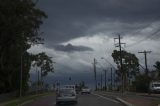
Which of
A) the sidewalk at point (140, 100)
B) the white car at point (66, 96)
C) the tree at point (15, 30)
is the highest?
the tree at point (15, 30)

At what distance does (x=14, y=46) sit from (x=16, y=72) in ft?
45.0

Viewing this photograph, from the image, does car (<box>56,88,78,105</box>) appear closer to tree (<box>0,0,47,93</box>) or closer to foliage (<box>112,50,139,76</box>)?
tree (<box>0,0,47,93</box>)

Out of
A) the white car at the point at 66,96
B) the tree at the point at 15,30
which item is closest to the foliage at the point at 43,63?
the tree at the point at 15,30

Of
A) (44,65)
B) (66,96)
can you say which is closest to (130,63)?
(44,65)

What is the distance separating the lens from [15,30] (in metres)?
62.6

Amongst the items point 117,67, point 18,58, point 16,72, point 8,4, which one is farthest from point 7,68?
point 117,67

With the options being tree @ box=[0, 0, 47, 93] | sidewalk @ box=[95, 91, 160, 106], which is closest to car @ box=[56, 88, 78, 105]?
sidewalk @ box=[95, 91, 160, 106]

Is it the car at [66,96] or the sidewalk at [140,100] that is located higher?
the car at [66,96]

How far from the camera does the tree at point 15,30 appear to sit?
203ft

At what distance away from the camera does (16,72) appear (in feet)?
265

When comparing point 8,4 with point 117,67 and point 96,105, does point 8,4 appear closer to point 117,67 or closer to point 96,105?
point 96,105

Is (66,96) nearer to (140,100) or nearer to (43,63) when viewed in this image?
(140,100)

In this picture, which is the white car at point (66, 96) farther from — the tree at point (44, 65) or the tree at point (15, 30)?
the tree at point (44, 65)

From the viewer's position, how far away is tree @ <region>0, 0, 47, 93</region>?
61844 millimetres
